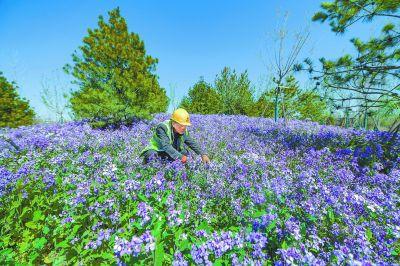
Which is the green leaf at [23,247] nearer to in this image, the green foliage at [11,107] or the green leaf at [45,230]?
the green leaf at [45,230]

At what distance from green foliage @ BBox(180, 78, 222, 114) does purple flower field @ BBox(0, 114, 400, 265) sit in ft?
71.5

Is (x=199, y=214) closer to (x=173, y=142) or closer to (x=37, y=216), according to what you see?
(x=37, y=216)

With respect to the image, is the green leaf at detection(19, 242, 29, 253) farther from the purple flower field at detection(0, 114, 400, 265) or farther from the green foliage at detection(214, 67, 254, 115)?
the green foliage at detection(214, 67, 254, 115)

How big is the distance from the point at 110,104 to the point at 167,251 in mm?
9129

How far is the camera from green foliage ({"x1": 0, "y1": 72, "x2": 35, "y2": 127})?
1745 centimetres

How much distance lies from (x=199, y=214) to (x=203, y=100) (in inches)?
982

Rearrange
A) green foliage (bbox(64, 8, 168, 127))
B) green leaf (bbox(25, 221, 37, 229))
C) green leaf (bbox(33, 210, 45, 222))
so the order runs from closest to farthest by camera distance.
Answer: green leaf (bbox(25, 221, 37, 229)) → green leaf (bbox(33, 210, 45, 222)) → green foliage (bbox(64, 8, 168, 127))

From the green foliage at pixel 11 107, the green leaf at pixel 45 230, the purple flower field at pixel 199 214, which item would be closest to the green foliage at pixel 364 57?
the purple flower field at pixel 199 214

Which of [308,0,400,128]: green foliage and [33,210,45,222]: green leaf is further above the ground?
[308,0,400,128]: green foliage

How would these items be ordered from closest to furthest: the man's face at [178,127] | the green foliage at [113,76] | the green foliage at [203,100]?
the man's face at [178,127] → the green foliage at [113,76] → the green foliage at [203,100]

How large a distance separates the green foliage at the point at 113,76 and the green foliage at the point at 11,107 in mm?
7561

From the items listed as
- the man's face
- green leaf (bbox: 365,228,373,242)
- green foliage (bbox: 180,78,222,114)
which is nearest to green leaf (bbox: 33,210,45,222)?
the man's face

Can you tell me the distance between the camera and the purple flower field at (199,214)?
2561mm

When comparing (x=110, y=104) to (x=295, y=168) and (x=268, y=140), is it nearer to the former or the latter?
(x=268, y=140)
